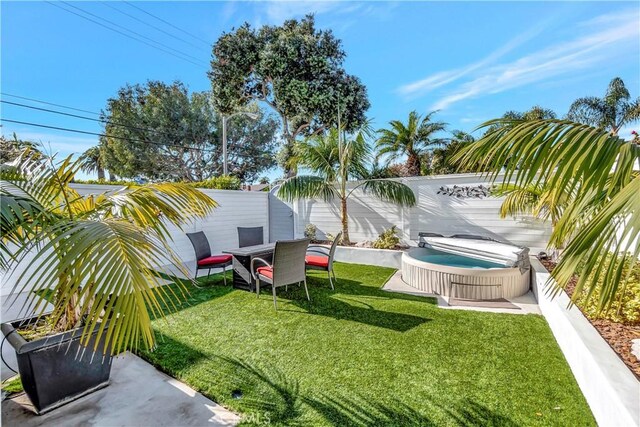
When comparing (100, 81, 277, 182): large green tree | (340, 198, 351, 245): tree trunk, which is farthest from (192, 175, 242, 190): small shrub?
(100, 81, 277, 182): large green tree

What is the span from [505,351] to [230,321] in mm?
3371

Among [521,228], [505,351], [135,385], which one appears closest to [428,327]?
[505,351]

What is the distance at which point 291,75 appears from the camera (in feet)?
48.0

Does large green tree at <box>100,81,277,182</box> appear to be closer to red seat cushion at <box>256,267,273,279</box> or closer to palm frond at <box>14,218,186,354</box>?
red seat cushion at <box>256,267,273,279</box>

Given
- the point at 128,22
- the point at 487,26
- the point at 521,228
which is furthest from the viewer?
the point at 128,22

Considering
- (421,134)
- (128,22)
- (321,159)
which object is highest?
(128,22)

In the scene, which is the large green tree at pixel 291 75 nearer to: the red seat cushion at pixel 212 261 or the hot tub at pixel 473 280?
the red seat cushion at pixel 212 261

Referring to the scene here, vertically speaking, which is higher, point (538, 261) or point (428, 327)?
point (538, 261)

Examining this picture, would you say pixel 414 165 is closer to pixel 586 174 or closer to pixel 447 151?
pixel 447 151

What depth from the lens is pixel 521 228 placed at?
714 centimetres

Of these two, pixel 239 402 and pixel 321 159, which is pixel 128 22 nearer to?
pixel 321 159

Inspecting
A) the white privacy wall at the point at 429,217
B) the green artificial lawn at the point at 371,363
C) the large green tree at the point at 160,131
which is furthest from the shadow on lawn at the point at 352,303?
the large green tree at the point at 160,131

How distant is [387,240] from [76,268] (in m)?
7.08

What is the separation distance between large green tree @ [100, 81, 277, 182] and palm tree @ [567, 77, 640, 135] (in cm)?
1956
